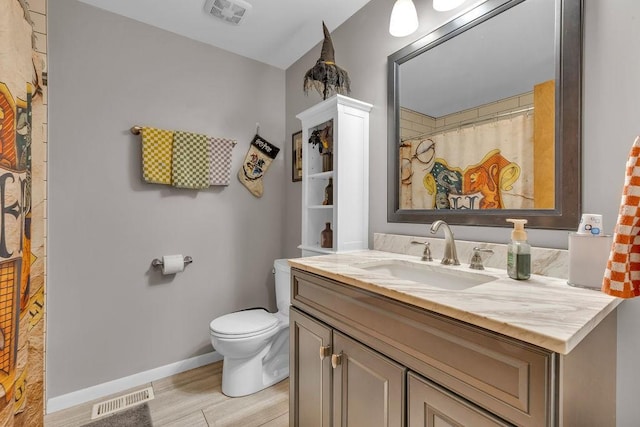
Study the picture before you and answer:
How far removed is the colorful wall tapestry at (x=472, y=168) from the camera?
107 centimetres

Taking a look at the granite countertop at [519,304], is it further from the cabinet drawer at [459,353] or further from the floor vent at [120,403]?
the floor vent at [120,403]

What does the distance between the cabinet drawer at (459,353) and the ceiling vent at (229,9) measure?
5.82 ft

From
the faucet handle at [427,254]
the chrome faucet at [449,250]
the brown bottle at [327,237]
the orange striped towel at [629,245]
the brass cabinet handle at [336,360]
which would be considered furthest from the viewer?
the brown bottle at [327,237]

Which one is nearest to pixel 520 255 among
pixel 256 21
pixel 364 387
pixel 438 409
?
pixel 438 409

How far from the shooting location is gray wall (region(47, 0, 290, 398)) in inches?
65.7

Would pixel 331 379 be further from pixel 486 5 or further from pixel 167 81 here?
pixel 167 81

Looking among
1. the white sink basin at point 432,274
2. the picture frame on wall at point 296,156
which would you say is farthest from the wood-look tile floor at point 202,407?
the picture frame on wall at point 296,156

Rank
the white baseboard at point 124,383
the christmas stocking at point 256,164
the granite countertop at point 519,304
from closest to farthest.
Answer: the granite countertop at point 519,304 → the white baseboard at point 124,383 → the christmas stocking at point 256,164

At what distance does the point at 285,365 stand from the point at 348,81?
191cm

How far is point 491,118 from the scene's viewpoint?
3.82 feet

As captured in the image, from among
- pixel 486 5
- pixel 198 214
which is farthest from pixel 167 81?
pixel 486 5

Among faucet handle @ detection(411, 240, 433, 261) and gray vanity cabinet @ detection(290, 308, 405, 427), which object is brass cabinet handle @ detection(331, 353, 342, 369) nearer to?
gray vanity cabinet @ detection(290, 308, 405, 427)

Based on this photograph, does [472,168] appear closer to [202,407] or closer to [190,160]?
[190,160]

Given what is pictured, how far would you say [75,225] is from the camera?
170cm
